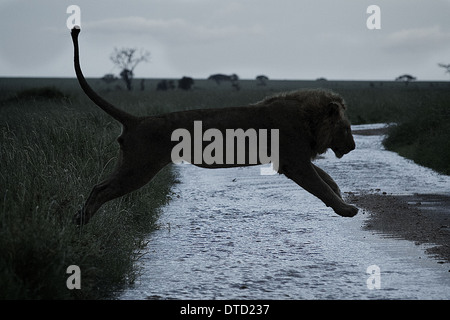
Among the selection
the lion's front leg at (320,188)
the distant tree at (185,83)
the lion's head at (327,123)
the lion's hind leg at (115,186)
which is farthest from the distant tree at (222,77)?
the lion's hind leg at (115,186)

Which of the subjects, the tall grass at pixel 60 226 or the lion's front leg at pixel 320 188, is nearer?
the tall grass at pixel 60 226

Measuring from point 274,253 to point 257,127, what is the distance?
1.58 m

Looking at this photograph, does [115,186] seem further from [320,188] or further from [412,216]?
[412,216]

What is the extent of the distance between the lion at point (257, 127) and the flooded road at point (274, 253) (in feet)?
2.55

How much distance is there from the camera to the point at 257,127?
6.84 metres

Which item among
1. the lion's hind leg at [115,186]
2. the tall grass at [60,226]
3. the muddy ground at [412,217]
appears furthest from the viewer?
the muddy ground at [412,217]

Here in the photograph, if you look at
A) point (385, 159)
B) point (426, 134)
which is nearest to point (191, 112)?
point (385, 159)

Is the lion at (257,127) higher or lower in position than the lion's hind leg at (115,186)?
higher

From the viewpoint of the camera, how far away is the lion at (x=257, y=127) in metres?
6.50

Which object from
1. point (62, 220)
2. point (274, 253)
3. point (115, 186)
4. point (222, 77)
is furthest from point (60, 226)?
point (222, 77)

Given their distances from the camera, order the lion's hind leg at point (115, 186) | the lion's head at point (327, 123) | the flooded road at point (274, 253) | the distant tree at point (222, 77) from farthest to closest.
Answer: the distant tree at point (222, 77)
the lion's head at point (327, 123)
the lion's hind leg at point (115, 186)
the flooded road at point (274, 253)

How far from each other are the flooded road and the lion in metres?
0.78

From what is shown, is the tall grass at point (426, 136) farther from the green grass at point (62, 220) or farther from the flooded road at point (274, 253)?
the green grass at point (62, 220)
